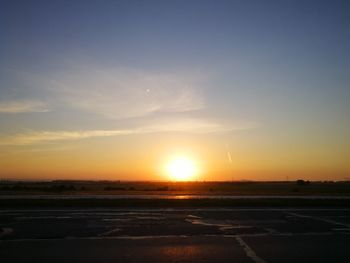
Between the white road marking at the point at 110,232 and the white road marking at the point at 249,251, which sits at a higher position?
the white road marking at the point at 110,232

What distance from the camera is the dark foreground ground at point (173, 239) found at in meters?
11.1

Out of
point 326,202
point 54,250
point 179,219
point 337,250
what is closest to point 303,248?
point 337,250

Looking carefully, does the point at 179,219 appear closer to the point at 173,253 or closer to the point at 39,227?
the point at 39,227

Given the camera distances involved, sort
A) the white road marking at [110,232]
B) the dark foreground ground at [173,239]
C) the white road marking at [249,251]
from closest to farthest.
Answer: the white road marking at [249,251]
the dark foreground ground at [173,239]
the white road marking at [110,232]

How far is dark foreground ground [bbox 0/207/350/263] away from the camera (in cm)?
1112

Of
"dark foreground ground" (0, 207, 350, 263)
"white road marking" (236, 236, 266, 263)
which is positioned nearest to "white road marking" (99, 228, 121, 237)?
"dark foreground ground" (0, 207, 350, 263)

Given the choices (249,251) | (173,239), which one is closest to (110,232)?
(173,239)

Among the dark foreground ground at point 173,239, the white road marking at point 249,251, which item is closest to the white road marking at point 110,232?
the dark foreground ground at point 173,239

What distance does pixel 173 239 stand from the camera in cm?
1383

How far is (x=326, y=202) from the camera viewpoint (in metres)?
31.8

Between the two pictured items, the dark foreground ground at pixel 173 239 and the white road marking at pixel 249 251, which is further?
the dark foreground ground at pixel 173 239

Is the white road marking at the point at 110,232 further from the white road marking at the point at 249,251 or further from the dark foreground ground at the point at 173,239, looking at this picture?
the white road marking at the point at 249,251

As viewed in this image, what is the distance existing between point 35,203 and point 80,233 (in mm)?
16186

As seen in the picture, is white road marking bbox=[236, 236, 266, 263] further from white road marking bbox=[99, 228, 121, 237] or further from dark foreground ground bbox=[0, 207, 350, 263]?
white road marking bbox=[99, 228, 121, 237]
